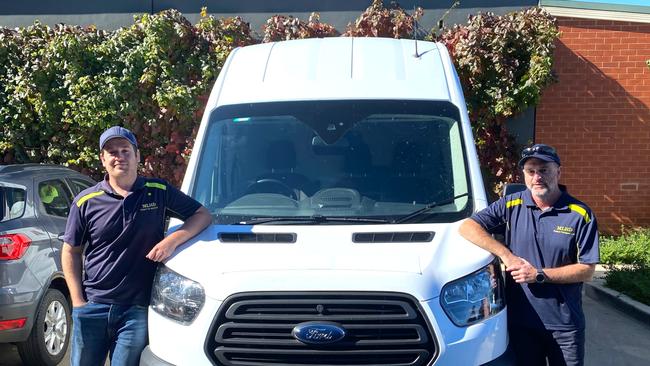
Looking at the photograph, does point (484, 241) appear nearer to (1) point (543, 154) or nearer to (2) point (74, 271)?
(1) point (543, 154)

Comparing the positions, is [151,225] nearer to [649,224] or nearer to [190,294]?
[190,294]

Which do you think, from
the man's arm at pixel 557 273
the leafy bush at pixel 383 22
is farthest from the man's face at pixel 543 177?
the leafy bush at pixel 383 22

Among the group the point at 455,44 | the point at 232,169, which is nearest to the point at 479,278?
the point at 232,169

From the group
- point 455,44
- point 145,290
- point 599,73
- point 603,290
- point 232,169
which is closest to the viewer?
point 145,290

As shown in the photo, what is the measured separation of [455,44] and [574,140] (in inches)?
100

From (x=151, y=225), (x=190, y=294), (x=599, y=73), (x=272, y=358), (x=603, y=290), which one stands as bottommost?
(x=603, y=290)

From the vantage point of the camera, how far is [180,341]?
9.92ft

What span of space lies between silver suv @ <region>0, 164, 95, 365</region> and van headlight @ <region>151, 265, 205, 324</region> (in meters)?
2.18

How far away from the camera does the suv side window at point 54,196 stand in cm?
570

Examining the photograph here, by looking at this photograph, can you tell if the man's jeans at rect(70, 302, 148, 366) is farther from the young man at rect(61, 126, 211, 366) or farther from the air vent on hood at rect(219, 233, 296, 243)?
the air vent on hood at rect(219, 233, 296, 243)

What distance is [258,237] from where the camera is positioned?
328 cm

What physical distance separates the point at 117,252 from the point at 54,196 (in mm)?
2838

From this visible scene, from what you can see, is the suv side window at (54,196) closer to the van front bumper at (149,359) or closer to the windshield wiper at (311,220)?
the van front bumper at (149,359)

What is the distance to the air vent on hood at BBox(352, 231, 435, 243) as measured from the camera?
10.4 ft
